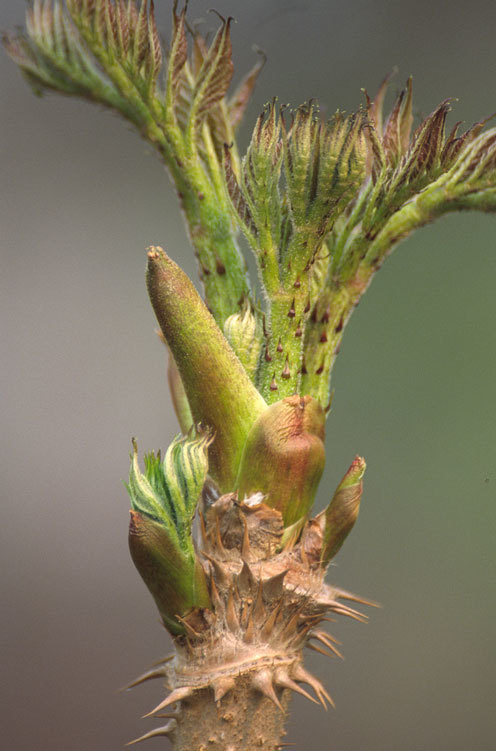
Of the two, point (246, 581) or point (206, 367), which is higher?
point (206, 367)

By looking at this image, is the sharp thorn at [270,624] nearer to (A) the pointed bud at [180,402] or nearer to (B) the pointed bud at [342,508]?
(B) the pointed bud at [342,508]

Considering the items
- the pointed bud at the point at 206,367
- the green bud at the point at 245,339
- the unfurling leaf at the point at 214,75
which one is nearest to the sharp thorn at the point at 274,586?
the pointed bud at the point at 206,367

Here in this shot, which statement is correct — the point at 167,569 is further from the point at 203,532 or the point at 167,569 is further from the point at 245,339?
the point at 245,339

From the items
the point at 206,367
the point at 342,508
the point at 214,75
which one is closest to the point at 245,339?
the point at 206,367

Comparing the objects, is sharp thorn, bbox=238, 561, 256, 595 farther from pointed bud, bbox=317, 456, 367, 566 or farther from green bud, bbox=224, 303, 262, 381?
green bud, bbox=224, 303, 262, 381

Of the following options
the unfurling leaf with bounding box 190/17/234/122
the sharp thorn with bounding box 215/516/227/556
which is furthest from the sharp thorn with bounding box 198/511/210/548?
the unfurling leaf with bounding box 190/17/234/122

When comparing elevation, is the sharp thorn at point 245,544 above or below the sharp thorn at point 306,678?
above
